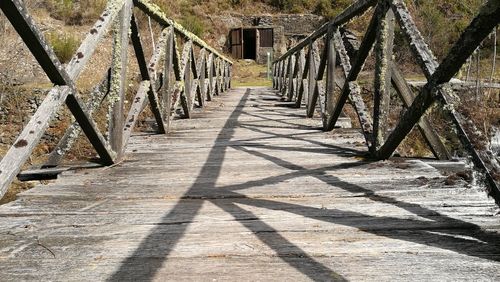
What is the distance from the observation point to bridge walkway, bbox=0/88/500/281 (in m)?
1.44

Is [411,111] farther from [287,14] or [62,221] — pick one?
[287,14]

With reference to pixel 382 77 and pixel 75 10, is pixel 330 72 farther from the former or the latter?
pixel 75 10

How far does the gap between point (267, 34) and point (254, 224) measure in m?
29.4

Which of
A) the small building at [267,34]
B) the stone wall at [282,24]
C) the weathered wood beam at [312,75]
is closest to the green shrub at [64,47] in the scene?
the small building at [267,34]

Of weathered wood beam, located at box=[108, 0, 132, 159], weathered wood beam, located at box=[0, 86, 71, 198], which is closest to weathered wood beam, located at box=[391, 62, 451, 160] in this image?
weathered wood beam, located at box=[108, 0, 132, 159]

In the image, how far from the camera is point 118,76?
2998 mm

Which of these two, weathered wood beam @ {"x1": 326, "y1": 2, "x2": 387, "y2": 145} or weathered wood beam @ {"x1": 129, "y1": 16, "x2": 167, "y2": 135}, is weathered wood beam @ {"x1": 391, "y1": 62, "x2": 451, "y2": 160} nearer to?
weathered wood beam @ {"x1": 326, "y1": 2, "x2": 387, "y2": 145}

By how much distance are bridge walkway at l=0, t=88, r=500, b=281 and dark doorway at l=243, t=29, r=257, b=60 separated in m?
29.1

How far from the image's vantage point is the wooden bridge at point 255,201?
1.47m

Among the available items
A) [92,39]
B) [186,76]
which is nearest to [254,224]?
[92,39]

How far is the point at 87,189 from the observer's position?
246 centimetres

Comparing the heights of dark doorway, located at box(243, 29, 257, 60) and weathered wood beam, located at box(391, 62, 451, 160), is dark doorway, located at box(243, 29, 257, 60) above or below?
above

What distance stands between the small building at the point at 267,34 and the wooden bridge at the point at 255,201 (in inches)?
1037

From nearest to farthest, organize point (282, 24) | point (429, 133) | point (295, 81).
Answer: point (429, 133), point (295, 81), point (282, 24)
